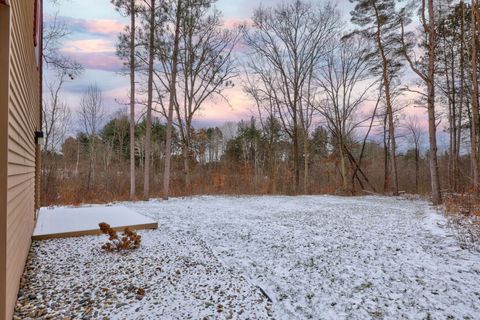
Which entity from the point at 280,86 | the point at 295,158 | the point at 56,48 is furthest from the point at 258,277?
the point at 280,86

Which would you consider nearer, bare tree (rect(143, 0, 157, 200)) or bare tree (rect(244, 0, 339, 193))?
bare tree (rect(143, 0, 157, 200))

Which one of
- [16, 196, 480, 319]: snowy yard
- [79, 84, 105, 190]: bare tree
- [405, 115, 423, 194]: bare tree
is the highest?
[79, 84, 105, 190]: bare tree

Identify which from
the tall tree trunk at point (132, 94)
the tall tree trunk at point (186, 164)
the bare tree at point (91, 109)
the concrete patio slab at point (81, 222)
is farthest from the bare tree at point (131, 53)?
the bare tree at point (91, 109)

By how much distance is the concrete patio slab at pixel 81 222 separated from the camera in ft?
12.4

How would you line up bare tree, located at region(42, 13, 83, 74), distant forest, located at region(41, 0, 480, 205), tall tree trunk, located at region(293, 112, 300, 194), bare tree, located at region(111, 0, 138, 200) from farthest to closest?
tall tree trunk, located at region(293, 112, 300, 194)
distant forest, located at region(41, 0, 480, 205)
bare tree, located at region(111, 0, 138, 200)
bare tree, located at region(42, 13, 83, 74)

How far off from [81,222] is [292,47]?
11343 millimetres

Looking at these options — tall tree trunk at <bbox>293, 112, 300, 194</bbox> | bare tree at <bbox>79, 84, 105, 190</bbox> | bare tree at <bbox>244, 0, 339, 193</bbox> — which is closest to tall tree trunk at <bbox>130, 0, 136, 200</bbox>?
bare tree at <bbox>244, 0, 339, 193</bbox>

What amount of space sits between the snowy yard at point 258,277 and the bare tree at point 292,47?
28.0ft

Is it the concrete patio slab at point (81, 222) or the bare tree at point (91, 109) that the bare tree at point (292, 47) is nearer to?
the concrete patio slab at point (81, 222)

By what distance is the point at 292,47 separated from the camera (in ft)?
40.4

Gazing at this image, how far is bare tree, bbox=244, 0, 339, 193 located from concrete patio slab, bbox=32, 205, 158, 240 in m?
8.37

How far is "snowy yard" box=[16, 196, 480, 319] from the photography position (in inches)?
77.9

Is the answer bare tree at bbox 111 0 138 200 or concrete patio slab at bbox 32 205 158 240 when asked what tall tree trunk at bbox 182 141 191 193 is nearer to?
bare tree at bbox 111 0 138 200

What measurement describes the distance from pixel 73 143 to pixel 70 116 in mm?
4179
